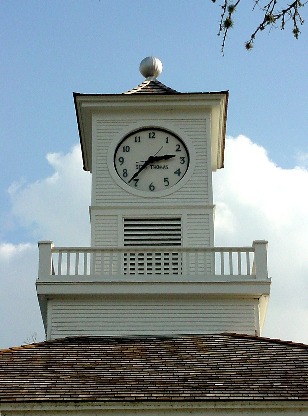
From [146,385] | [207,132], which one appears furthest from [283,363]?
[207,132]

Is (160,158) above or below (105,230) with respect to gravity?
above

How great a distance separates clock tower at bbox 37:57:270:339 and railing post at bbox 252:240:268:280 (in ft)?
0.07

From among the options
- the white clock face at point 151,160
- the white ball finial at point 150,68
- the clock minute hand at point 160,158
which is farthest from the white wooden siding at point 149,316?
the white ball finial at point 150,68

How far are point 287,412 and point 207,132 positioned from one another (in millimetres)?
9313

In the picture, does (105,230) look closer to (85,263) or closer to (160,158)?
(85,263)

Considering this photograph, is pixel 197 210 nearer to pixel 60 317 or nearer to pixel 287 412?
pixel 60 317

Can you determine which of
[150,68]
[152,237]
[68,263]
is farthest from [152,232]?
[150,68]

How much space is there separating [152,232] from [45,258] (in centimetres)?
268

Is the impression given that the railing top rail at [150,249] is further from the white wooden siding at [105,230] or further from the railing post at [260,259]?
the white wooden siding at [105,230]

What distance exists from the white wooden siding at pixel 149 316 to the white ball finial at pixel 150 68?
7.33 meters

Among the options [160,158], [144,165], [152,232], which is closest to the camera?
[152,232]

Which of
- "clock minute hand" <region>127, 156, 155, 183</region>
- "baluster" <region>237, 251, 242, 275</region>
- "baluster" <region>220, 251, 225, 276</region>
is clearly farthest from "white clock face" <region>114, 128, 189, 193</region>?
"baluster" <region>237, 251, 242, 275</region>

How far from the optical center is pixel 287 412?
16.8 metres

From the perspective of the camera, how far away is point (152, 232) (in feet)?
75.9
